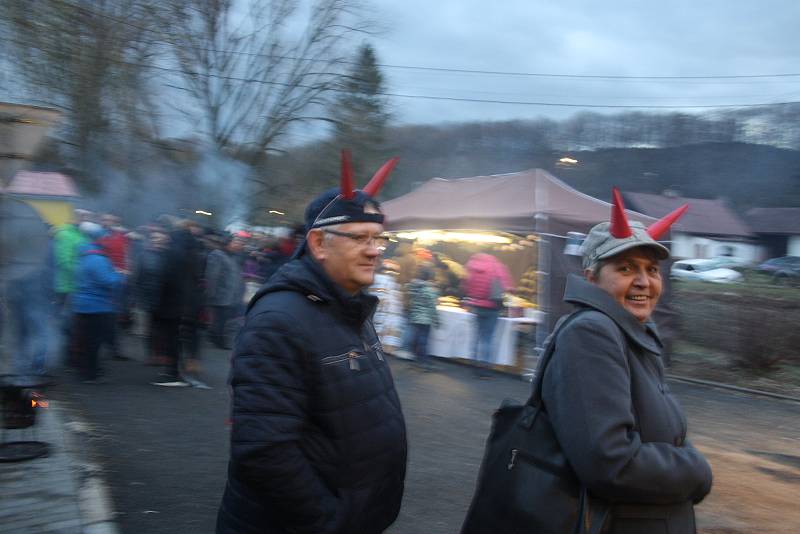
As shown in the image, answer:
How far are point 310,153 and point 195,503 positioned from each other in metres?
22.6

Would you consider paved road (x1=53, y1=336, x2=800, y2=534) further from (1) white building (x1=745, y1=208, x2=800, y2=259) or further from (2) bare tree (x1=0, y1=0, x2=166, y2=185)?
(1) white building (x1=745, y1=208, x2=800, y2=259)

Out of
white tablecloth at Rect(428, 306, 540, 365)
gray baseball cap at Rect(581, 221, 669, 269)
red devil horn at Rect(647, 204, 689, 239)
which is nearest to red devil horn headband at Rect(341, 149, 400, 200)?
gray baseball cap at Rect(581, 221, 669, 269)

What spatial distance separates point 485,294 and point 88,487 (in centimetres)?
679

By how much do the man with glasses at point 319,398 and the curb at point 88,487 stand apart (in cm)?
238

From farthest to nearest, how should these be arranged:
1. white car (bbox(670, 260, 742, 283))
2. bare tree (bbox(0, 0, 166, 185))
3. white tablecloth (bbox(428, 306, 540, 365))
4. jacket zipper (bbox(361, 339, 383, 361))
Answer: white car (bbox(670, 260, 742, 283)) → white tablecloth (bbox(428, 306, 540, 365)) → bare tree (bbox(0, 0, 166, 185)) → jacket zipper (bbox(361, 339, 383, 361))

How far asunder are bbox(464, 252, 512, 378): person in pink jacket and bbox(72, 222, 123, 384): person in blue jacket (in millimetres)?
5052

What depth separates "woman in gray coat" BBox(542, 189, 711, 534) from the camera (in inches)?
70.3

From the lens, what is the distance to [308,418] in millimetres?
1965

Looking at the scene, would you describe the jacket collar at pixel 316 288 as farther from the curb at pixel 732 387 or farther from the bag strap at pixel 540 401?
the curb at pixel 732 387

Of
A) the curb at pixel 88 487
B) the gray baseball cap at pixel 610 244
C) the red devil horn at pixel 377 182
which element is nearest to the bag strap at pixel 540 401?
the gray baseball cap at pixel 610 244

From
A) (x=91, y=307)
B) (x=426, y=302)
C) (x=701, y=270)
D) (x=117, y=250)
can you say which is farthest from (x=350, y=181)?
(x=701, y=270)

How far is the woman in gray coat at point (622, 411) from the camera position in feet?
5.86

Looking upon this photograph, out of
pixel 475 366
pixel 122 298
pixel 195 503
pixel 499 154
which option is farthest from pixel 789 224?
pixel 195 503

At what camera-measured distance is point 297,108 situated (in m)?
25.5
